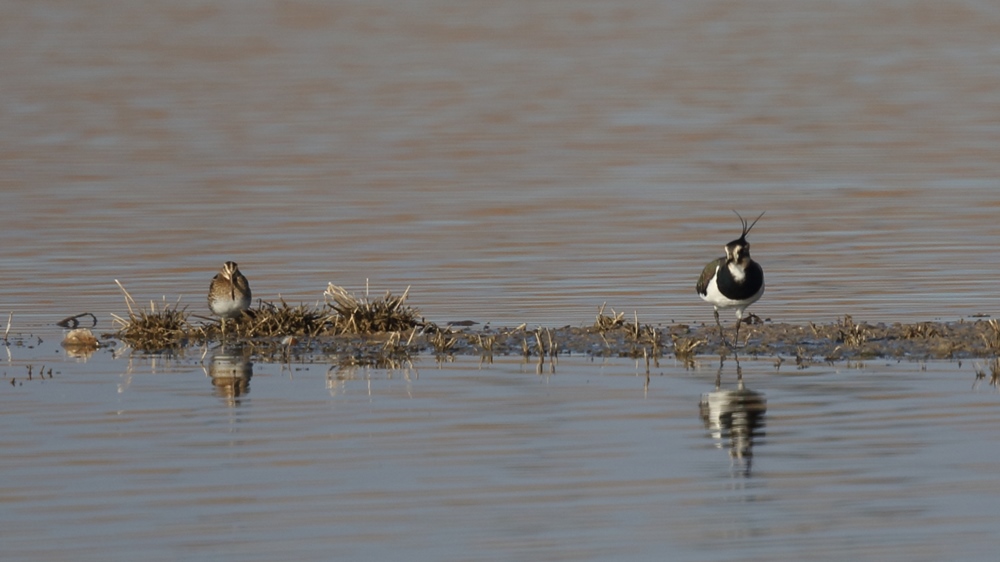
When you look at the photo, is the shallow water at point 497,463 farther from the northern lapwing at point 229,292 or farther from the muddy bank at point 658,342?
the northern lapwing at point 229,292

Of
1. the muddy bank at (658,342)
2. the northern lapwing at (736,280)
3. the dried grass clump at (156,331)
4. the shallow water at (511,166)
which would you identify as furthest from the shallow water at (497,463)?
the shallow water at (511,166)

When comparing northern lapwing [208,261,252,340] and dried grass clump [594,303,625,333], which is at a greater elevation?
northern lapwing [208,261,252,340]

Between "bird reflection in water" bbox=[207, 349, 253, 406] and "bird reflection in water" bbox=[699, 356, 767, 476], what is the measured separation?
3.09 metres

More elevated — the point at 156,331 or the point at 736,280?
the point at 736,280

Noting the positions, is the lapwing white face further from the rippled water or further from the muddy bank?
the rippled water

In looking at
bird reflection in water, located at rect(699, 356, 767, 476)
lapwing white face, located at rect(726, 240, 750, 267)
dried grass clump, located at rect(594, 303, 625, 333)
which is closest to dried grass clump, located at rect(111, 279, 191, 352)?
dried grass clump, located at rect(594, 303, 625, 333)

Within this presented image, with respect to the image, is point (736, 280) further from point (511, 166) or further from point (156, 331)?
point (511, 166)

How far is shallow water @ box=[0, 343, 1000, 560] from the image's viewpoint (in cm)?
873

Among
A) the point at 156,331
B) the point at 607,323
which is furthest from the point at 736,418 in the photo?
the point at 156,331

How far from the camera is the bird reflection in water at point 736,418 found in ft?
34.6

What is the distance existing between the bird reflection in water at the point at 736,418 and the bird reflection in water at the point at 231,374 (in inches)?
121

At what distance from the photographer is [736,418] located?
1145 cm

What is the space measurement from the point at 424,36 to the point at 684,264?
148 feet

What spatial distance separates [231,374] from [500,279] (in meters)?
5.88
